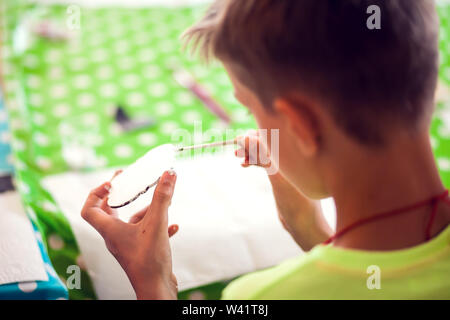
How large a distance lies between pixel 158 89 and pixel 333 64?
0.71 m

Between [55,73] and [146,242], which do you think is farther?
[55,73]

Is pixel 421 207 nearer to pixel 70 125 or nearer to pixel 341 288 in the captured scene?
pixel 341 288

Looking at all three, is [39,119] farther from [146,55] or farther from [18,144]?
[146,55]

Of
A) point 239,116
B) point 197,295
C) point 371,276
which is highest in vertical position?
point 239,116

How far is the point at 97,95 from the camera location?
1.04 metres

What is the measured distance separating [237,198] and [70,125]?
37cm

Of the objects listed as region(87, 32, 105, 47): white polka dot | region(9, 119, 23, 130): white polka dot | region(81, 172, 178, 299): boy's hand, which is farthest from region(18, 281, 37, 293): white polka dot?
region(87, 32, 105, 47): white polka dot

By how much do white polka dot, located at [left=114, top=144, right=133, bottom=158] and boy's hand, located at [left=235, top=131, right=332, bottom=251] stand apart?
31 cm

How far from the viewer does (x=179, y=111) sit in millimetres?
993

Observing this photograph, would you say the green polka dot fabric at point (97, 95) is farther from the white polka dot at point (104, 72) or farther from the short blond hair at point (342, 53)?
the short blond hair at point (342, 53)

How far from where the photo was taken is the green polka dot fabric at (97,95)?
788mm

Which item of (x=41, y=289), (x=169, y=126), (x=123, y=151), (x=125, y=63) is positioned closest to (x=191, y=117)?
(x=169, y=126)

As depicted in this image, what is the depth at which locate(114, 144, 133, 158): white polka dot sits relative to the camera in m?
0.85

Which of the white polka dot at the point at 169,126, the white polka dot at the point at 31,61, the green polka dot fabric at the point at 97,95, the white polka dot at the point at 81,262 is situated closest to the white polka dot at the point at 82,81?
the green polka dot fabric at the point at 97,95
